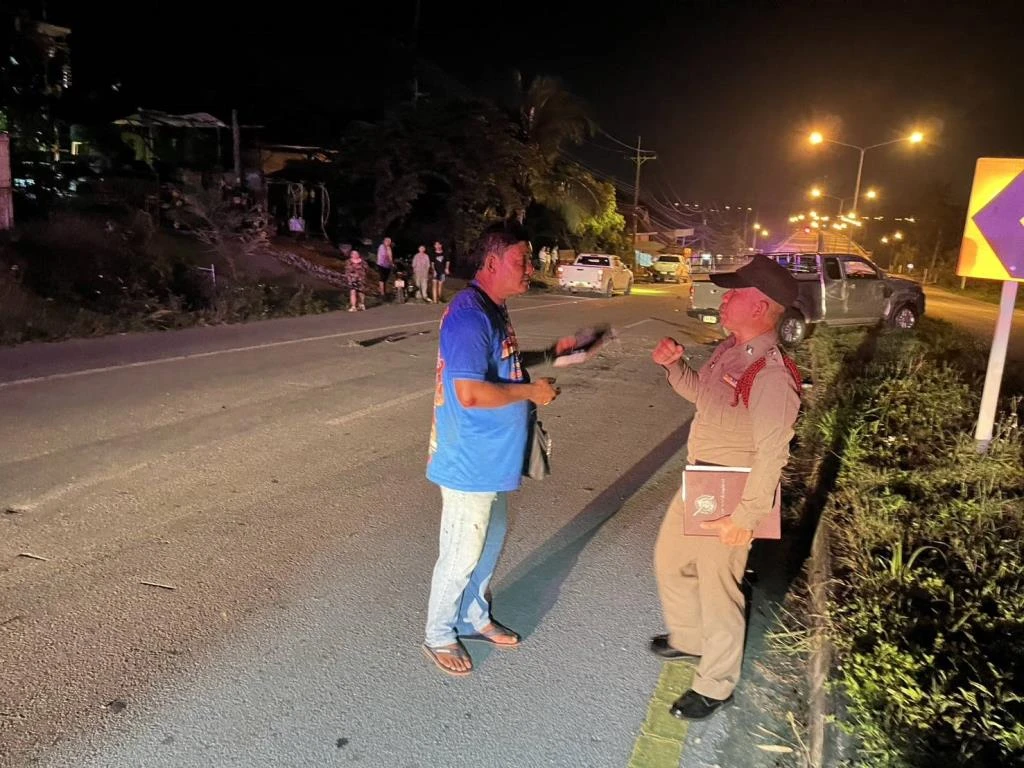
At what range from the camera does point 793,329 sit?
13.9 meters

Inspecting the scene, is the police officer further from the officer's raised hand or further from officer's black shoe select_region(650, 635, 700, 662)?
officer's black shoe select_region(650, 635, 700, 662)

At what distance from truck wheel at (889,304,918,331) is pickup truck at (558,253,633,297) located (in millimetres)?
12247

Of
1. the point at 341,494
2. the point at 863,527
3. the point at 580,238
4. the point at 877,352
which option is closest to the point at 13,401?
the point at 341,494

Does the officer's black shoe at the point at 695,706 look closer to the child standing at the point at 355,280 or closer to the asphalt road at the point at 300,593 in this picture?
the asphalt road at the point at 300,593

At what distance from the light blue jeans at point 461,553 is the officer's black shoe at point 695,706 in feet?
3.21

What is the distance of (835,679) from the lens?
2.96 meters

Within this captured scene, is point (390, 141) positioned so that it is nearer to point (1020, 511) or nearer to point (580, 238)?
point (580, 238)

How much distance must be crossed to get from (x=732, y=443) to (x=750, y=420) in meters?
0.14

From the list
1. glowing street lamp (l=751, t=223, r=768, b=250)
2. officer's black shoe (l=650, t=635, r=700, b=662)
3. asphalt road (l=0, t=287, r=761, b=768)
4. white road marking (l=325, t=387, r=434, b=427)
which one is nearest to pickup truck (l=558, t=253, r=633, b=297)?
white road marking (l=325, t=387, r=434, b=427)

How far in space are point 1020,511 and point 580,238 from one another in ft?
127

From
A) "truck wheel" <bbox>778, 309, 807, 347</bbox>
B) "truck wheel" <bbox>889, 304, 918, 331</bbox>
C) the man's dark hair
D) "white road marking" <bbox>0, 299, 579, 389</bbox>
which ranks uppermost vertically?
the man's dark hair

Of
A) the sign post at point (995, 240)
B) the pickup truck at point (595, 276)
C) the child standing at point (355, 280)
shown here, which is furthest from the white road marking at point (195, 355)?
the pickup truck at point (595, 276)

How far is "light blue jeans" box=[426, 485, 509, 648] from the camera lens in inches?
120

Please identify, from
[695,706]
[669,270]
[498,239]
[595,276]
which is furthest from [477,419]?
[669,270]
